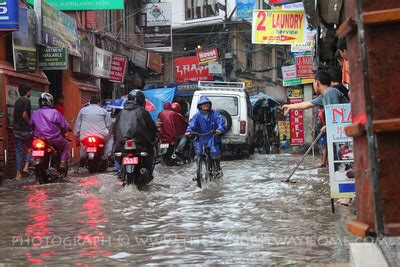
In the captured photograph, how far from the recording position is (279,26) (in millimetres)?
13312

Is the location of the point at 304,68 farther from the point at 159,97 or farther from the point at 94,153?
the point at 94,153

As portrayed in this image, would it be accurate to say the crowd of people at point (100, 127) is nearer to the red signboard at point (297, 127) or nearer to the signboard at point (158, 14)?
the signboard at point (158, 14)

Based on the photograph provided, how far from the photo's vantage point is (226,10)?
32250 mm

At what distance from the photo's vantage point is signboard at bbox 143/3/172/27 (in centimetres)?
2267

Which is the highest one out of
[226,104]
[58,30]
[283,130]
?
[58,30]

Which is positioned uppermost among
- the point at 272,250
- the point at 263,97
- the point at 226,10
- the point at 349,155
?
the point at 226,10

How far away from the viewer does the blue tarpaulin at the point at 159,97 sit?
69.4 feet

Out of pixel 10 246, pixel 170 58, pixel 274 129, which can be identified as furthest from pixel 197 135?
pixel 170 58

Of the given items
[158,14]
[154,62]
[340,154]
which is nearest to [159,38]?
[158,14]

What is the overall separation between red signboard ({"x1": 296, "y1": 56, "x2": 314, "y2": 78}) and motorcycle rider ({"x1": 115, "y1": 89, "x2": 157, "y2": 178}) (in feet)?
48.3

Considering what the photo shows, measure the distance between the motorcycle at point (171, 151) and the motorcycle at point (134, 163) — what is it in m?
5.60

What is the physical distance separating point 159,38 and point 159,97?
9.53ft

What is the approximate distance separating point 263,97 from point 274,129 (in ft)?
6.54

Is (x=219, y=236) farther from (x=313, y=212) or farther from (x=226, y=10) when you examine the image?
(x=226, y=10)
